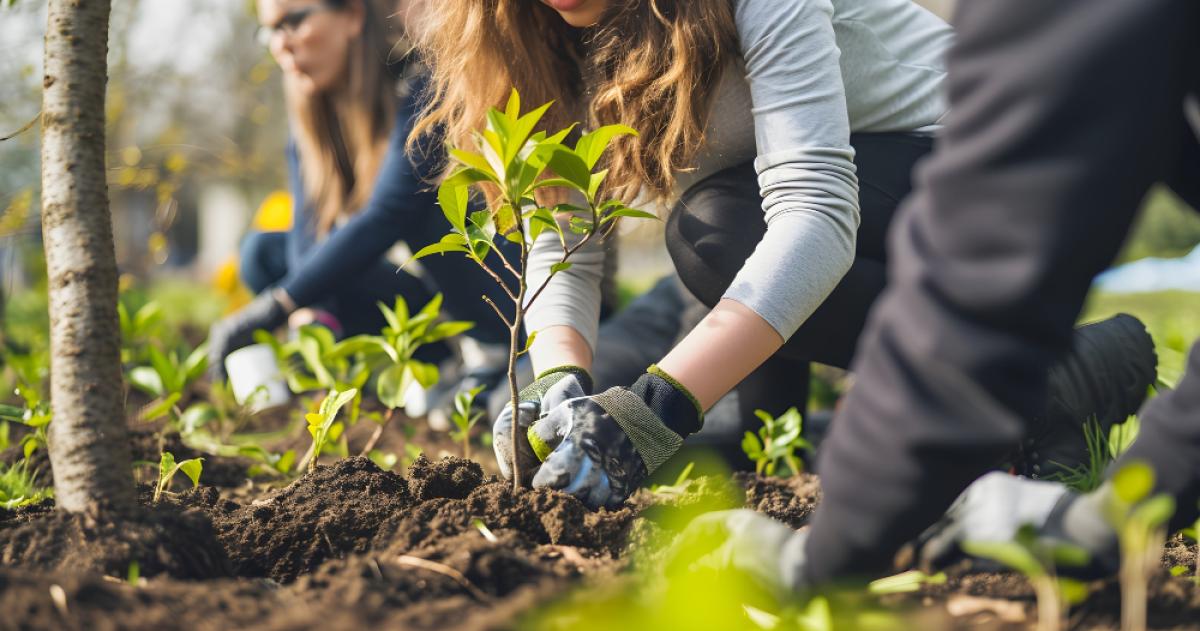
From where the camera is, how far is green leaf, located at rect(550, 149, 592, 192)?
1.30 meters

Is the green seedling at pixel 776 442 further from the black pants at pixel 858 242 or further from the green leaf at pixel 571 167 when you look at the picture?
the green leaf at pixel 571 167

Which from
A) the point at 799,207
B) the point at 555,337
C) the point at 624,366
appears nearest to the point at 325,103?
the point at 624,366

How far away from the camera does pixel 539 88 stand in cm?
192

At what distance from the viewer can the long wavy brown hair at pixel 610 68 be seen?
1.74 meters

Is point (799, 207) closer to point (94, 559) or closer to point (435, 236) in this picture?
point (94, 559)

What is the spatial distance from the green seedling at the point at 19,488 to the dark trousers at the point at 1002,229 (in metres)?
1.35

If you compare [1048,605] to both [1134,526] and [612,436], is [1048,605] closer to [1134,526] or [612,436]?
[1134,526]

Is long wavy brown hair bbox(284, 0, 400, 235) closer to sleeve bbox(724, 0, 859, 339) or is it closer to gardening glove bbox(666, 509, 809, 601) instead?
sleeve bbox(724, 0, 859, 339)

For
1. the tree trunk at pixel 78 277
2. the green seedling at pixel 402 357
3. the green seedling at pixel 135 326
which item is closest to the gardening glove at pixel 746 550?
the tree trunk at pixel 78 277

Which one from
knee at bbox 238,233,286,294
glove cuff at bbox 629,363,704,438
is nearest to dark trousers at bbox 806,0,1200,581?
glove cuff at bbox 629,363,704,438

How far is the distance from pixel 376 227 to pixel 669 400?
1.84 meters

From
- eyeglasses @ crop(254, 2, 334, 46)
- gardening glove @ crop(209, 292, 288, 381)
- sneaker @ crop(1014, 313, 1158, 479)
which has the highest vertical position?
eyeglasses @ crop(254, 2, 334, 46)

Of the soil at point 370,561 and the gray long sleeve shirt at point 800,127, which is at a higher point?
the gray long sleeve shirt at point 800,127

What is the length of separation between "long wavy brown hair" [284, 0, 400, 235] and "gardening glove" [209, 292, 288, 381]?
Answer: 44 centimetres
